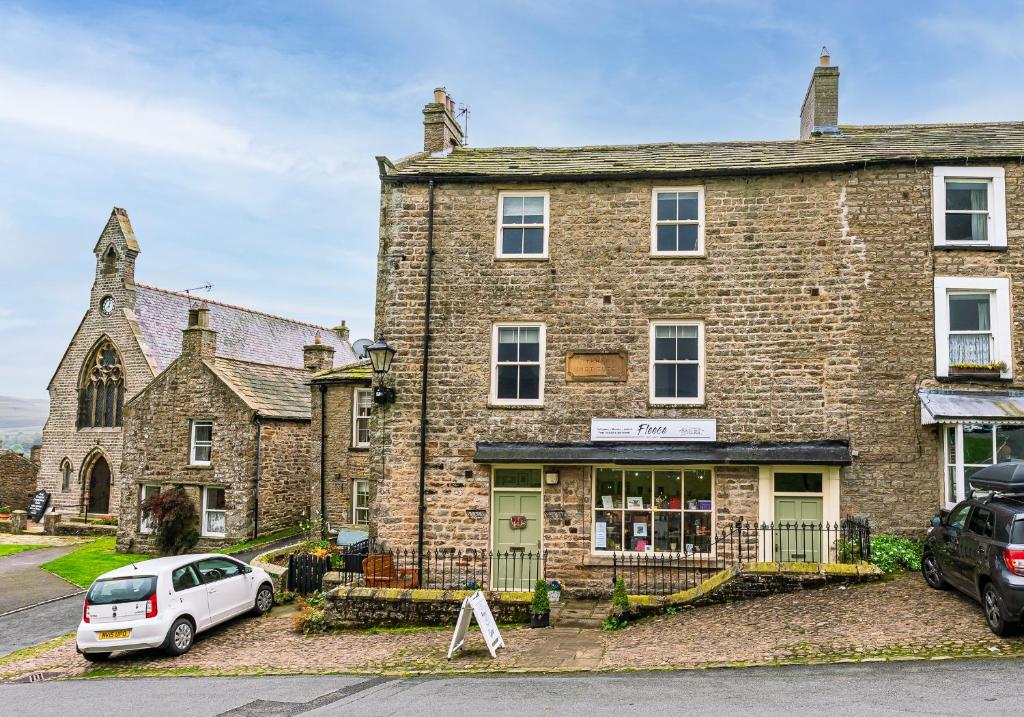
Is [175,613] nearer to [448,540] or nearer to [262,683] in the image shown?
[262,683]

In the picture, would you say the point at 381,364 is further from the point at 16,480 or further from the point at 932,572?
the point at 16,480

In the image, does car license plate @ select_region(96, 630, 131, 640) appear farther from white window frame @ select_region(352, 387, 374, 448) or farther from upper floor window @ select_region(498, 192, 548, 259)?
white window frame @ select_region(352, 387, 374, 448)

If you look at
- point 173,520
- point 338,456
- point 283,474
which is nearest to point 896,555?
point 338,456

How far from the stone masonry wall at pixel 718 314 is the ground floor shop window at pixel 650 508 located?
2.24ft

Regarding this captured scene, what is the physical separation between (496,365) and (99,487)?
96.0 ft

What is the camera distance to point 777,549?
1543 cm

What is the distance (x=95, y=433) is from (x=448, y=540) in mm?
28480

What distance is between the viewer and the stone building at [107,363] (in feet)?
120

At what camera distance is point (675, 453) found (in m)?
15.7

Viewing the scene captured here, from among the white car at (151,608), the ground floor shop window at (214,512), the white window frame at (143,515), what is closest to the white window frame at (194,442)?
the ground floor shop window at (214,512)

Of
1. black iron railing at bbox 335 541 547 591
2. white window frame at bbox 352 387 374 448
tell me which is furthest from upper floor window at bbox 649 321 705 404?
white window frame at bbox 352 387 374 448

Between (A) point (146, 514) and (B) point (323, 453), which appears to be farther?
(A) point (146, 514)

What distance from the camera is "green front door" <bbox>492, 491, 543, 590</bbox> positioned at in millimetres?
16203

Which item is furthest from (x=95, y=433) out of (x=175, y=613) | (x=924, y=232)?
(x=924, y=232)
